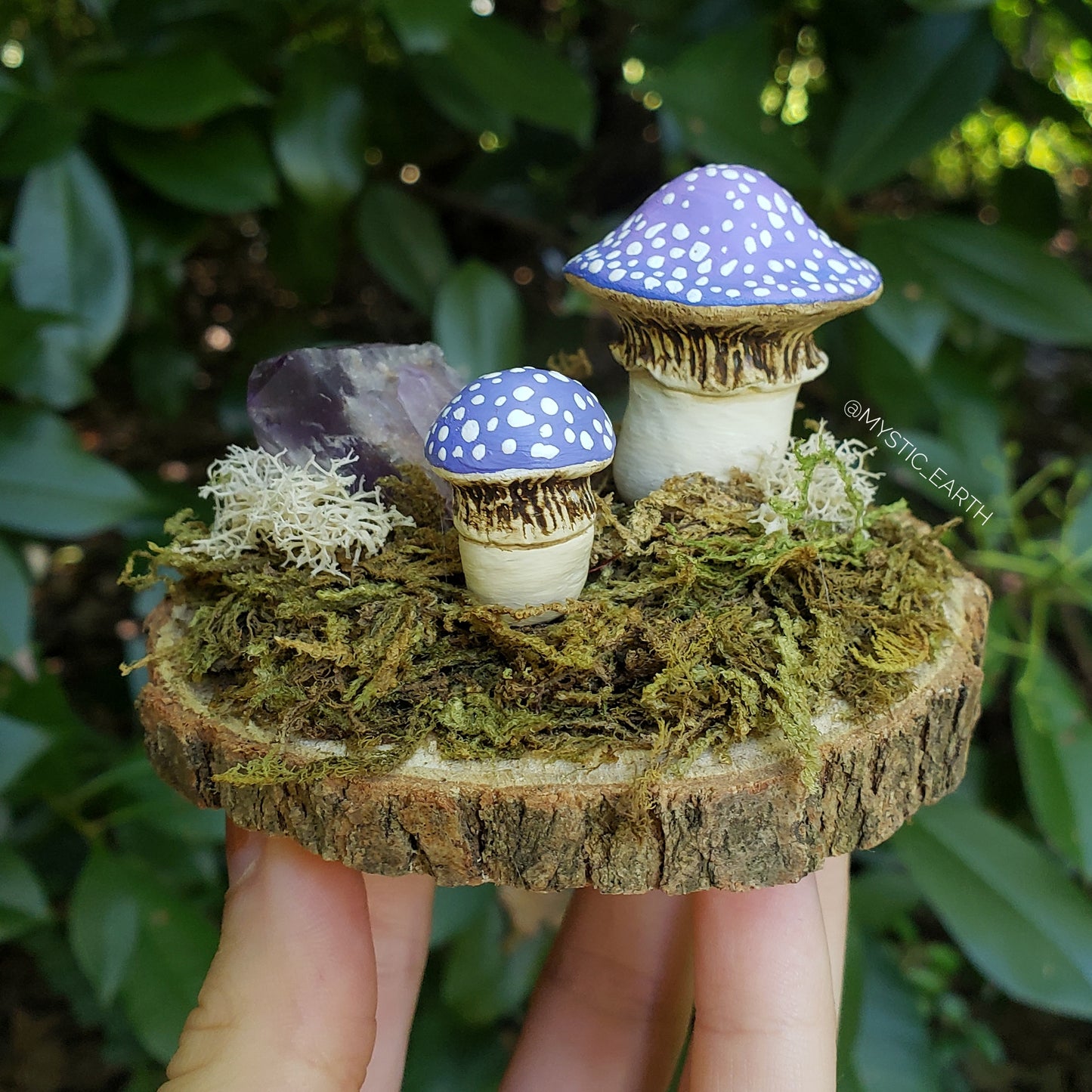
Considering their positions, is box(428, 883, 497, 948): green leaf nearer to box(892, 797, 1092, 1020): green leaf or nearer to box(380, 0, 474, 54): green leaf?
box(892, 797, 1092, 1020): green leaf

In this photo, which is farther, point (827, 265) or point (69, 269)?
point (69, 269)

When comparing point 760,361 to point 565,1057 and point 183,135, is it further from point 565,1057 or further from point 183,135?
point 183,135

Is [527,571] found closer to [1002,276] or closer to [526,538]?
[526,538]

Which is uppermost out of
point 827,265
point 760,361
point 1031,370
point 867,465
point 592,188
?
point 827,265

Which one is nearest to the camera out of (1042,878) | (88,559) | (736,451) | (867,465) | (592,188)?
(736,451)

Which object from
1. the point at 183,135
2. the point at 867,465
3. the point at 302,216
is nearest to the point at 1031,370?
the point at 867,465

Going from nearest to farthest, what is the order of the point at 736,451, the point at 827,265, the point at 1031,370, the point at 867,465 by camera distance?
the point at 827,265 < the point at 736,451 < the point at 867,465 < the point at 1031,370
